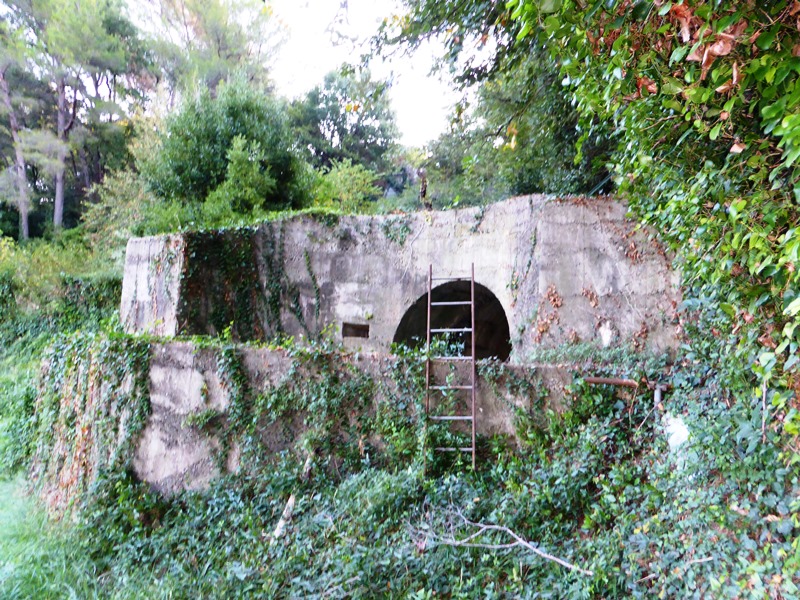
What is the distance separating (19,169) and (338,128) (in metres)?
11.1

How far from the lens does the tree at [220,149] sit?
478 inches

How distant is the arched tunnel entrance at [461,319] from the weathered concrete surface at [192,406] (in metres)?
2.42

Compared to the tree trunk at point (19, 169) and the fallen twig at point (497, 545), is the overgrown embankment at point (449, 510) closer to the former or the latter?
the fallen twig at point (497, 545)

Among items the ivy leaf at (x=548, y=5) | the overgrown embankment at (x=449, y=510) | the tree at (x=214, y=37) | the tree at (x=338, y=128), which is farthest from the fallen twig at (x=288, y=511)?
the tree at (x=214, y=37)

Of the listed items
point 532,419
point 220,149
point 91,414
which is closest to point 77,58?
point 220,149

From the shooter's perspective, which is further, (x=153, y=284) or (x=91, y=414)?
(x=153, y=284)

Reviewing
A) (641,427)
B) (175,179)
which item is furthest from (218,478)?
(175,179)

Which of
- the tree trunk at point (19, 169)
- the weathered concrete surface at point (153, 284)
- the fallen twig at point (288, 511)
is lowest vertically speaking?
the fallen twig at point (288, 511)

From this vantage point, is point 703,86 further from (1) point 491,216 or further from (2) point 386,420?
(1) point 491,216

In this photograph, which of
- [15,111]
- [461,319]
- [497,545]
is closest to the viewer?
[497,545]

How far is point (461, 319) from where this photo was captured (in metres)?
10.1

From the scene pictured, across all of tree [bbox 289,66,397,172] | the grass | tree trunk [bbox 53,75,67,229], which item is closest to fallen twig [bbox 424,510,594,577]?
the grass

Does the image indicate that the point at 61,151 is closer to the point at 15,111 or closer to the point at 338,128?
the point at 15,111

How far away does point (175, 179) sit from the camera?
39.7 ft
